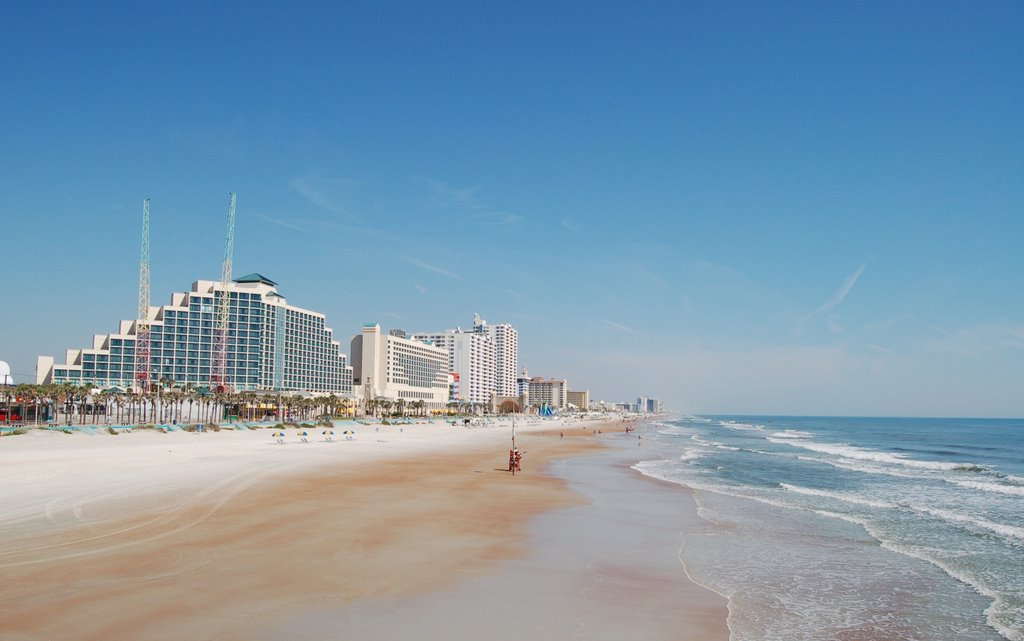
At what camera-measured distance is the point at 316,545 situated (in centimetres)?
1730

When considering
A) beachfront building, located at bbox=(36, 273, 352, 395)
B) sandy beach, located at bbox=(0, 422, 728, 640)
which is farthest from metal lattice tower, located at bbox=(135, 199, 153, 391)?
sandy beach, located at bbox=(0, 422, 728, 640)

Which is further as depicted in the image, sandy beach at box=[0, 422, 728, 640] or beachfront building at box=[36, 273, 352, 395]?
beachfront building at box=[36, 273, 352, 395]

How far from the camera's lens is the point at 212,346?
143750mm

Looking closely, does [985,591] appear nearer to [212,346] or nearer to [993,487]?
[993,487]

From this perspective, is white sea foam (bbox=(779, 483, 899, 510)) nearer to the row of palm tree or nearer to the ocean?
the ocean

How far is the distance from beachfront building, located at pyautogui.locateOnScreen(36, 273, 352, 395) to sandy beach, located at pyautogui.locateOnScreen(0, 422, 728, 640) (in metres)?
113

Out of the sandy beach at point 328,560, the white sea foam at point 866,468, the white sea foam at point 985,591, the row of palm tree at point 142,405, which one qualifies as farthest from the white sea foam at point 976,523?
the row of palm tree at point 142,405

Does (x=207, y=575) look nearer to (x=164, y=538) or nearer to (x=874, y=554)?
(x=164, y=538)

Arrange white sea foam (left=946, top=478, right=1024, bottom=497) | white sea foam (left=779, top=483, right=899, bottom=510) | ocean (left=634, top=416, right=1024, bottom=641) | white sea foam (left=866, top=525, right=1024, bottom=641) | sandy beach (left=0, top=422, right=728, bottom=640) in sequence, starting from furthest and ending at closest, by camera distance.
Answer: white sea foam (left=946, top=478, right=1024, bottom=497) < white sea foam (left=779, top=483, right=899, bottom=510) < ocean (left=634, top=416, right=1024, bottom=641) < white sea foam (left=866, top=525, right=1024, bottom=641) < sandy beach (left=0, top=422, right=728, bottom=640)

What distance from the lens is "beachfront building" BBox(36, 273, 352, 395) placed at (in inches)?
5138

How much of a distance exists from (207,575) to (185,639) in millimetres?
3923

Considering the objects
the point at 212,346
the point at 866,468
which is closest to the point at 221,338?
the point at 212,346

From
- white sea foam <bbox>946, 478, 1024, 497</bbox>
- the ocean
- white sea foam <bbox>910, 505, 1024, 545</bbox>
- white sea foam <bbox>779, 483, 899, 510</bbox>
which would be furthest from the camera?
white sea foam <bbox>946, 478, 1024, 497</bbox>

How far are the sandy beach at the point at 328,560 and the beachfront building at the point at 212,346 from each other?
113 metres
